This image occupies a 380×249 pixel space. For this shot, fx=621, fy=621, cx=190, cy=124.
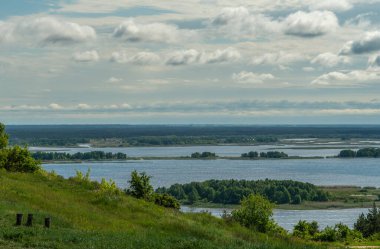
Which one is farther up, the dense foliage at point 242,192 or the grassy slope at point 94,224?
the grassy slope at point 94,224

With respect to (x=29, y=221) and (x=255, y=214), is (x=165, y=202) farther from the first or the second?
(x=29, y=221)

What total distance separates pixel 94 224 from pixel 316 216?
107717 millimetres

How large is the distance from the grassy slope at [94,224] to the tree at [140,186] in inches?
209

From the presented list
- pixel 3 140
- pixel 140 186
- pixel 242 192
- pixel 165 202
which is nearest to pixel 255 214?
pixel 165 202

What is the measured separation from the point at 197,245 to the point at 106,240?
11.8ft

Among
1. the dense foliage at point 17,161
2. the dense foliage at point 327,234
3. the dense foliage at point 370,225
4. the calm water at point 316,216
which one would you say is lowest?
the calm water at point 316,216

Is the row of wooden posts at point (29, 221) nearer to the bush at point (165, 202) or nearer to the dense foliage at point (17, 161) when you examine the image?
the bush at point (165, 202)

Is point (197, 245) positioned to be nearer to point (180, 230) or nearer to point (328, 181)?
point (180, 230)

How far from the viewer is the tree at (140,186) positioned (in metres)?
48.5

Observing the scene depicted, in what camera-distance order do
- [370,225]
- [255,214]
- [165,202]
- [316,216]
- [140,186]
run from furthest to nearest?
[316,216]
[370,225]
[255,214]
[140,186]
[165,202]

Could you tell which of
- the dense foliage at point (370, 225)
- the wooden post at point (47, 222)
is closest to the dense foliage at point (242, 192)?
the dense foliage at point (370, 225)

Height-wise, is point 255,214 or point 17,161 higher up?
point 17,161

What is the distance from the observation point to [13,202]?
33312 millimetres

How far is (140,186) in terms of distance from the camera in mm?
49062
